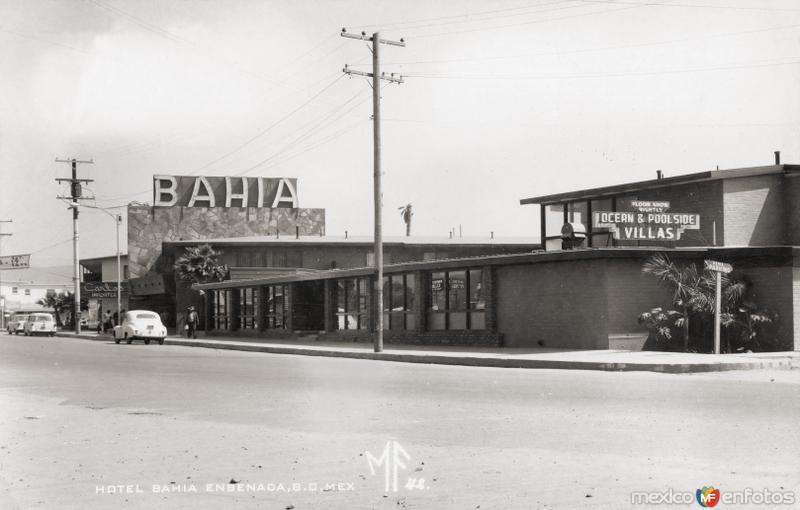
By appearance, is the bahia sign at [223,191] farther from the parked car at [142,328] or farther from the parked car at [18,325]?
the parked car at [142,328]

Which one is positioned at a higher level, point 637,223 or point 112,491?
point 637,223

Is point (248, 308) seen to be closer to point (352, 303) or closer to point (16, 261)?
point (352, 303)

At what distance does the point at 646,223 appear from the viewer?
2922 cm

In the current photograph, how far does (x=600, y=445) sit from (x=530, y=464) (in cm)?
133

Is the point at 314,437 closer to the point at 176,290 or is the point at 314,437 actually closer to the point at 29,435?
the point at 29,435

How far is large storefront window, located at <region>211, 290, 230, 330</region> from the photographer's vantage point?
56312mm

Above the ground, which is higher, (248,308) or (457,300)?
(457,300)

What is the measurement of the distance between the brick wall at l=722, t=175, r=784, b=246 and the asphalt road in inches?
475

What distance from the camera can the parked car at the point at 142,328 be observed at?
155 ft

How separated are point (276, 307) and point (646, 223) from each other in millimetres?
25612

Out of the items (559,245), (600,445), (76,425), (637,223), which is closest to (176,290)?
(559,245)

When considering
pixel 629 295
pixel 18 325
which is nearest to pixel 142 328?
pixel 629 295

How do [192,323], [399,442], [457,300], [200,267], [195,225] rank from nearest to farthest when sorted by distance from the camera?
[399,442] → [457,300] → [192,323] → [200,267] → [195,225]

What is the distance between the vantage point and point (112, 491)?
8023 mm
